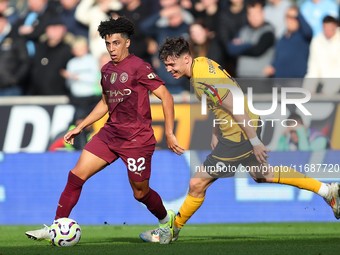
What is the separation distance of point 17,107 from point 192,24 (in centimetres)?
315

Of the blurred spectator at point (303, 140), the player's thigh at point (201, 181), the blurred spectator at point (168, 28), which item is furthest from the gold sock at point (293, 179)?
the blurred spectator at point (168, 28)

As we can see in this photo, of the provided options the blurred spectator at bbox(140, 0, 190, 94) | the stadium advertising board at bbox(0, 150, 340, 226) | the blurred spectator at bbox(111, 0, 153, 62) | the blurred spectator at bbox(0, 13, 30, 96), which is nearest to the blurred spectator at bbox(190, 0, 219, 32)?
the blurred spectator at bbox(140, 0, 190, 94)

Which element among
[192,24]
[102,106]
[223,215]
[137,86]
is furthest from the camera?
[192,24]

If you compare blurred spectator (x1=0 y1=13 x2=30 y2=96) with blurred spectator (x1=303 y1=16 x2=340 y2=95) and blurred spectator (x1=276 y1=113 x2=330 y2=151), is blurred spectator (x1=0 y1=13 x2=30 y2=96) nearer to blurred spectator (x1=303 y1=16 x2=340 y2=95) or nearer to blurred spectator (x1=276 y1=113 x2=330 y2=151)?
blurred spectator (x1=276 y1=113 x2=330 y2=151)

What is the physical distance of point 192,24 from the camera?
8688 millimetres

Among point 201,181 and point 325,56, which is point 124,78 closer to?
point 201,181

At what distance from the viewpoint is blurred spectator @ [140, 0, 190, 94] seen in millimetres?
8680

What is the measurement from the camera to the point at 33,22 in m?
9.33

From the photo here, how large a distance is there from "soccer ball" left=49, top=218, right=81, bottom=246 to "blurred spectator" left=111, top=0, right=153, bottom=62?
445 centimetres

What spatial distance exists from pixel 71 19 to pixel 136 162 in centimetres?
491

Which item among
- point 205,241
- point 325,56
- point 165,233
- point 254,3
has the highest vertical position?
point 254,3

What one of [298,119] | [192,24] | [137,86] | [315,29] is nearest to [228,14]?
[192,24]

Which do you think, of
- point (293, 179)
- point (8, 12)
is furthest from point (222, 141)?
point (8, 12)

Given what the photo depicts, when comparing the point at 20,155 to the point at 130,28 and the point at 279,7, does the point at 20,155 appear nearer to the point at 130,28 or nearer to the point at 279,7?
the point at 130,28
